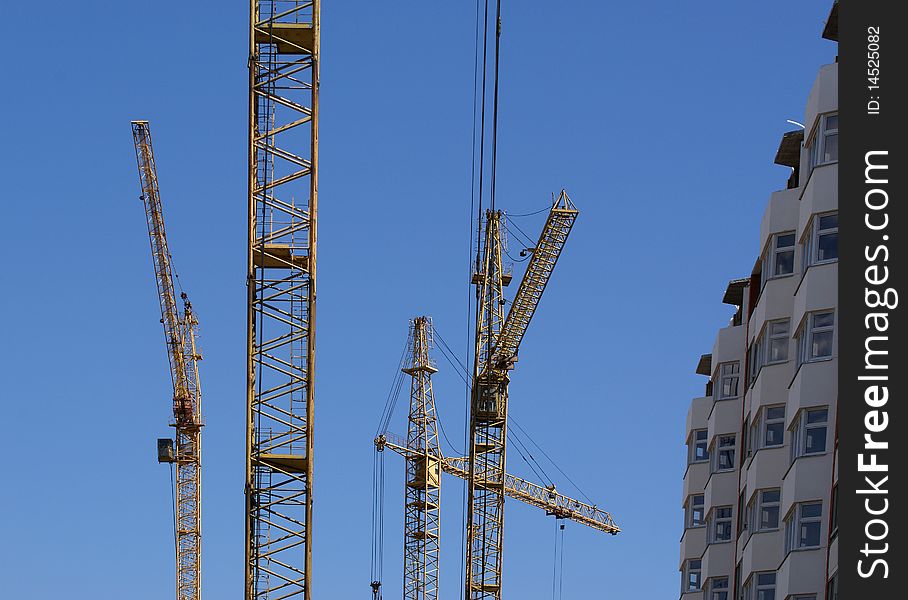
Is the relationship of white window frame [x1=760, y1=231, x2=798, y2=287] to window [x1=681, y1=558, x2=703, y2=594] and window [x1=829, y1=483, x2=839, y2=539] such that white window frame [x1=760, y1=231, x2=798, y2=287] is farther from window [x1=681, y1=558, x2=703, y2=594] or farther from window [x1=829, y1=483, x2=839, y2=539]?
window [x1=681, y1=558, x2=703, y2=594]

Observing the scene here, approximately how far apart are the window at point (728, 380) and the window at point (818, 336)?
17.2 meters

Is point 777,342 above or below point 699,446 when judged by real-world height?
below

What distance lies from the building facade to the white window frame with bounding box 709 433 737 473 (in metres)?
0.07

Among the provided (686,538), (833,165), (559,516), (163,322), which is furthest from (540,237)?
(833,165)

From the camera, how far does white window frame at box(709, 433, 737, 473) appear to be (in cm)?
8000

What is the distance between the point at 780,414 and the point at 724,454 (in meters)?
11.6

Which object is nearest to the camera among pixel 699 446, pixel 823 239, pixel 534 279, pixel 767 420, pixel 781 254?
pixel 823 239

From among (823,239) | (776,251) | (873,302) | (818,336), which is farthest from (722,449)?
(873,302)

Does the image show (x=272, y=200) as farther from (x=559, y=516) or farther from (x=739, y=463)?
(x=559, y=516)

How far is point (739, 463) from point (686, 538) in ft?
33.0

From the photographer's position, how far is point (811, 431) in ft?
204

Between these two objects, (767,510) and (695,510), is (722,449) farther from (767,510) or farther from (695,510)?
(767,510)

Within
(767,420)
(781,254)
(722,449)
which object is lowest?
(767,420)

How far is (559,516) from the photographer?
169125 millimetres
